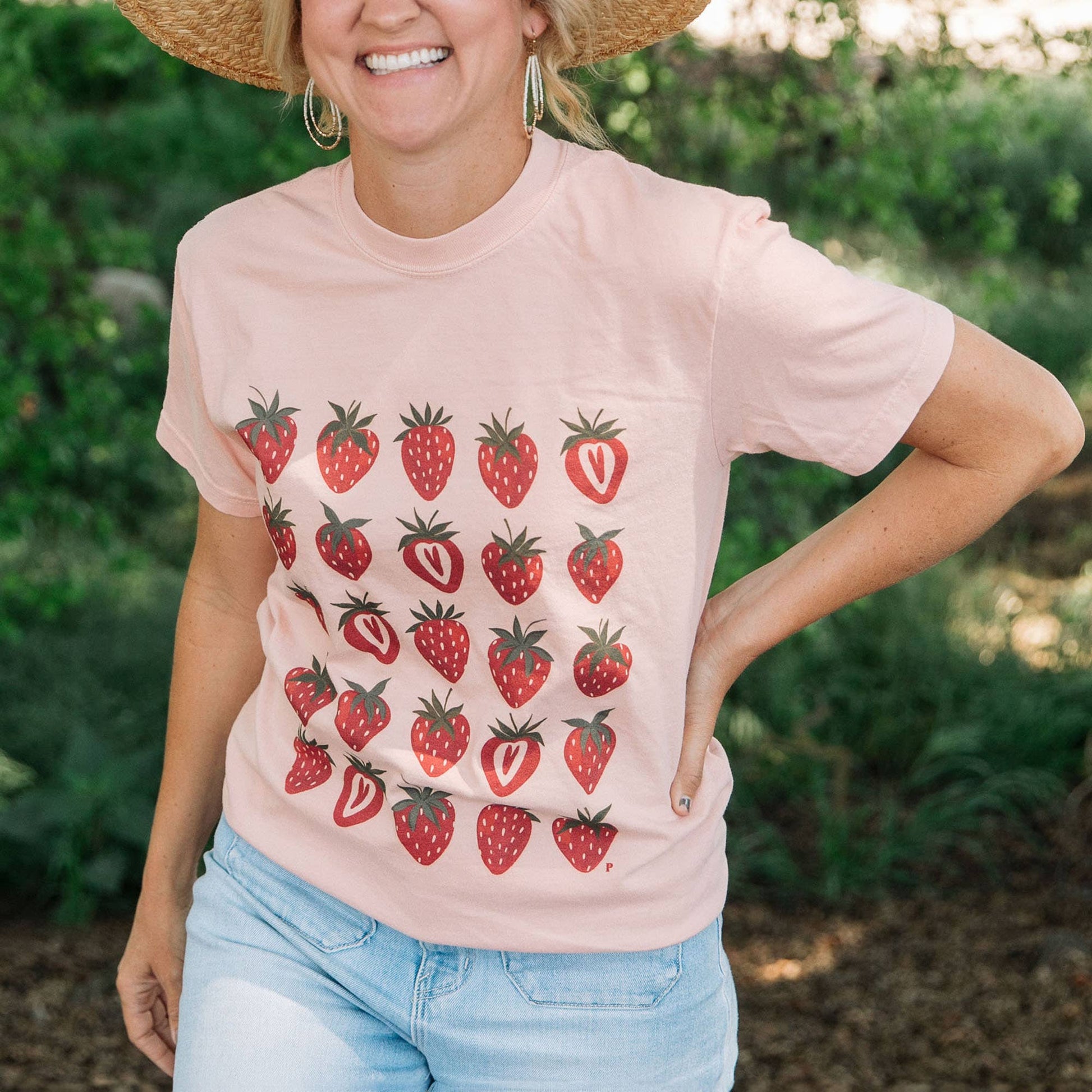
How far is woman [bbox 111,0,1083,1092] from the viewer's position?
4.74ft

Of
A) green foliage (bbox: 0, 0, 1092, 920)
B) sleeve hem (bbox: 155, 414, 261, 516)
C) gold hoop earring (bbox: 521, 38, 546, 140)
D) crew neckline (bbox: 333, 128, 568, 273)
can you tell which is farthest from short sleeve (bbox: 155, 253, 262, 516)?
green foliage (bbox: 0, 0, 1092, 920)

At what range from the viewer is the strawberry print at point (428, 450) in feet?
4.86

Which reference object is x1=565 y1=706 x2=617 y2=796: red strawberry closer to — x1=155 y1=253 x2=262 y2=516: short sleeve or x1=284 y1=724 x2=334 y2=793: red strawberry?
x1=284 y1=724 x2=334 y2=793: red strawberry

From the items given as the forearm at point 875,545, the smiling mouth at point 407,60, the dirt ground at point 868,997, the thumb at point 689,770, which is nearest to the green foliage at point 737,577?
the dirt ground at point 868,997

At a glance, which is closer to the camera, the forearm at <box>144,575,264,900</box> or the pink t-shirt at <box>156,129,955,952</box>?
the pink t-shirt at <box>156,129,955,952</box>

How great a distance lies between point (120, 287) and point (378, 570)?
5.97 metres

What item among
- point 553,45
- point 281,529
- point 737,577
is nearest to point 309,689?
point 281,529

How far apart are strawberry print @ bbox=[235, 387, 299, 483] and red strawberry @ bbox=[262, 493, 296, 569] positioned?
1.4 inches

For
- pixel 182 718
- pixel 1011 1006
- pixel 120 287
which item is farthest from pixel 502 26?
pixel 120 287

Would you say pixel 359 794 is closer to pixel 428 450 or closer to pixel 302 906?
pixel 302 906

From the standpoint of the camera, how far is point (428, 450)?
1.49 m

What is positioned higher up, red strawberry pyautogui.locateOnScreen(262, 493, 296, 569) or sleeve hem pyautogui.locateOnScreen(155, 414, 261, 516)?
red strawberry pyautogui.locateOnScreen(262, 493, 296, 569)

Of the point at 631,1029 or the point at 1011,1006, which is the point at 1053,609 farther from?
the point at 631,1029

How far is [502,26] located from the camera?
1.50m
